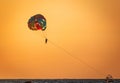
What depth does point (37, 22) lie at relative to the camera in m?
3.36

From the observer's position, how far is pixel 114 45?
3320 mm

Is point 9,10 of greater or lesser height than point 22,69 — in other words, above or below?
above

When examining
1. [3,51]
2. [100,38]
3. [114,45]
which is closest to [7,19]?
[3,51]

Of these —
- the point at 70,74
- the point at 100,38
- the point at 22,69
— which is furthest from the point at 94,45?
the point at 22,69

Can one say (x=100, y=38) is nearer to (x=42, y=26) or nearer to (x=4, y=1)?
(x=42, y=26)

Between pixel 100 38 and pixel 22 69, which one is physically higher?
pixel 100 38

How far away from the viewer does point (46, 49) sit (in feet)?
11.0

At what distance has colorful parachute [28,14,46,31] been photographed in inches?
132

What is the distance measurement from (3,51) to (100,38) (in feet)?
4.86

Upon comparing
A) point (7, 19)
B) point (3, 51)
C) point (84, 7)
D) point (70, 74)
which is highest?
point (84, 7)

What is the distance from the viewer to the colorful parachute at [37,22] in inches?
132

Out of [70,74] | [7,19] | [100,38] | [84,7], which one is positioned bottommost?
[70,74]

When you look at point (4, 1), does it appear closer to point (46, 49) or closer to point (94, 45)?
point (46, 49)

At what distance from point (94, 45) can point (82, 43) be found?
0.60 ft
